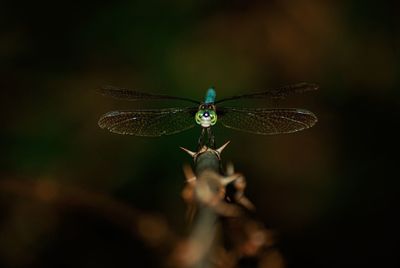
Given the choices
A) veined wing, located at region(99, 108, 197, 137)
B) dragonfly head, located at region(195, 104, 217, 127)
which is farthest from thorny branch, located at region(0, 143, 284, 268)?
dragonfly head, located at region(195, 104, 217, 127)

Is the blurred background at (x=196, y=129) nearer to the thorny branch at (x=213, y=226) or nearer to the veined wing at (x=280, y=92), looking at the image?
the veined wing at (x=280, y=92)

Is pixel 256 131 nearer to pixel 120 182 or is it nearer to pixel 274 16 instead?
pixel 120 182

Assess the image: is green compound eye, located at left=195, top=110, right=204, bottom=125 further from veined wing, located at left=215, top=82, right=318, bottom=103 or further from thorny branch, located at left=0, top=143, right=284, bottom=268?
thorny branch, located at left=0, top=143, right=284, bottom=268

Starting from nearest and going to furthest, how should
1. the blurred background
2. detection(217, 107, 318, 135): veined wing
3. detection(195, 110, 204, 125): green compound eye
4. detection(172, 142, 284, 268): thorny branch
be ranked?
detection(172, 142, 284, 268): thorny branch < detection(217, 107, 318, 135): veined wing < detection(195, 110, 204, 125): green compound eye < the blurred background

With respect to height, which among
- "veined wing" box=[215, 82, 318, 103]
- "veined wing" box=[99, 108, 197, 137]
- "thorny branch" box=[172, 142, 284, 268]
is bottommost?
"thorny branch" box=[172, 142, 284, 268]

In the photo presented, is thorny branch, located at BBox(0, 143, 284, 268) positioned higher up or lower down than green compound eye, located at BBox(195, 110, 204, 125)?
lower down

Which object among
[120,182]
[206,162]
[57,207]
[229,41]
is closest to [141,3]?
[229,41]

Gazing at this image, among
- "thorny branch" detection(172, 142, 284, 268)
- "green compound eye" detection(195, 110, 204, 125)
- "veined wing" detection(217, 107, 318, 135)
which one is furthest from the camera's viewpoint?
"green compound eye" detection(195, 110, 204, 125)

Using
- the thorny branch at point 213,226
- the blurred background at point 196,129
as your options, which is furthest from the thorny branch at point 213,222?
the blurred background at point 196,129
